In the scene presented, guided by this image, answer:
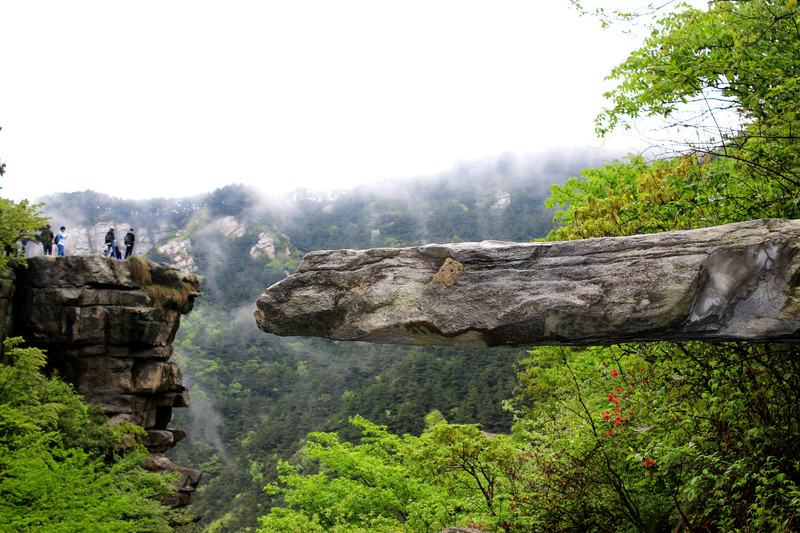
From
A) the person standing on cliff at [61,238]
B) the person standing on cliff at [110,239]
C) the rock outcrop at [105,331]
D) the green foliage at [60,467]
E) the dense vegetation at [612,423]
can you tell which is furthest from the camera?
the person standing on cliff at [110,239]

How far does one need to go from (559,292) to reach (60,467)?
11750 mm

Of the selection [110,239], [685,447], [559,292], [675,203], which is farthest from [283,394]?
[559,292]

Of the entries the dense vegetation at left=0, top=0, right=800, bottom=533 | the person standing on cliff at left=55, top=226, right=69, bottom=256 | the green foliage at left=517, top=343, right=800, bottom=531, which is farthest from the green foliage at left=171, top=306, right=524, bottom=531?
the green foliage at left=517, top=343, right=800, bottom=531

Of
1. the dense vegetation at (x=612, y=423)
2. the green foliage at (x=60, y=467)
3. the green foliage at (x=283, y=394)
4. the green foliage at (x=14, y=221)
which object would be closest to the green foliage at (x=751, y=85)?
the dense vegetation at (x=612, y=423)

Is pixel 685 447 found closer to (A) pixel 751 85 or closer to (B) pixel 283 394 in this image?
(A) pixel 751 85

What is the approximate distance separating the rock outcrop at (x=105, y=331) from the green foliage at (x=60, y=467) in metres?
1.32

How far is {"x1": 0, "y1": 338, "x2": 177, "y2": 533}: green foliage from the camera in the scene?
28.3 feet

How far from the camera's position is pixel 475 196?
67.8 m

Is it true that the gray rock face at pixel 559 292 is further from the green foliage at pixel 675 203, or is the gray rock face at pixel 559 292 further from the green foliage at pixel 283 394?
the green foliage at pixel 283 394

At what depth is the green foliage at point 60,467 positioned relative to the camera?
8625 millimetres

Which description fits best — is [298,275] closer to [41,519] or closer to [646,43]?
[646,43]

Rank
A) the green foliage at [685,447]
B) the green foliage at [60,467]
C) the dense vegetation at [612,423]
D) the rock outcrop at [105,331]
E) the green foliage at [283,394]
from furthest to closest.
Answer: the green foliage at [283,394] → the rock outcrop at [105,331] → the green foliage at [60,467] → the dense vegetation at [612,423] → the green foliage at [685,447]

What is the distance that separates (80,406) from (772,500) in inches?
676

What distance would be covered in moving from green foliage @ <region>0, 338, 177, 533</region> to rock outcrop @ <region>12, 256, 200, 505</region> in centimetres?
132
